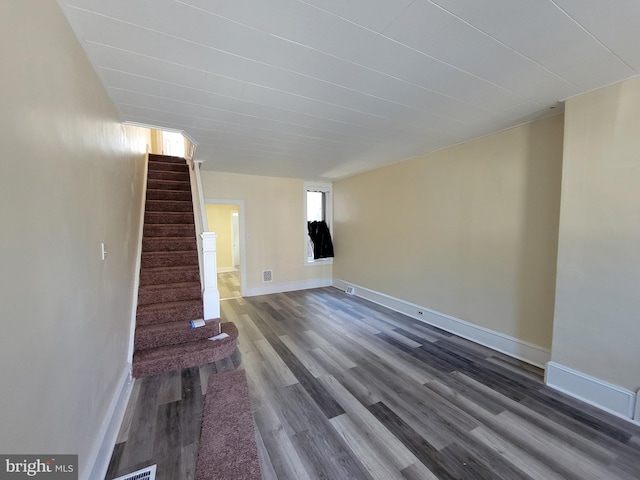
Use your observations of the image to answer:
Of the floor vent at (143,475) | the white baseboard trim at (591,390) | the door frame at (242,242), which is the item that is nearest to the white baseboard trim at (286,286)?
the door frame at (242,242)

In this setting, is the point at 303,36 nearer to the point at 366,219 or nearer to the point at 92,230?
the point at 92,230

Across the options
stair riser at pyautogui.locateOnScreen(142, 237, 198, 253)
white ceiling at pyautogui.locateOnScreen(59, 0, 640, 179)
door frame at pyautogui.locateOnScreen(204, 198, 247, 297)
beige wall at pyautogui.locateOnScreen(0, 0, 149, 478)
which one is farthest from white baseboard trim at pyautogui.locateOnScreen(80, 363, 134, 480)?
door frame at pyautogui.locateOnScreen(204, 198, 247, 297)

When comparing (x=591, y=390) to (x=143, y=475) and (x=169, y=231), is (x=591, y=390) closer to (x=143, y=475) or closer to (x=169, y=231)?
(x=143, y=475)

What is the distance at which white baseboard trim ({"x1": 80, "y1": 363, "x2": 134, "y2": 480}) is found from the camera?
1380mm

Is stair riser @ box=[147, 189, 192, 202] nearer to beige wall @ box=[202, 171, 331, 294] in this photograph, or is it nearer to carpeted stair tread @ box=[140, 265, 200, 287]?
beige wall @ box=[202, 171, 331, 294]

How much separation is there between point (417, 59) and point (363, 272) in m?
3.92

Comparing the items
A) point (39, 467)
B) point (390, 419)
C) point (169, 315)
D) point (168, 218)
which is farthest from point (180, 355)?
point (168, 218)

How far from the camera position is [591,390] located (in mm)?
2039

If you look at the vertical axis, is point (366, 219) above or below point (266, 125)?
below

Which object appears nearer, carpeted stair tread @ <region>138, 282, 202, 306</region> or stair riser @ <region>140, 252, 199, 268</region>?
carpeted stair tread @ <region>138, 282, 202, 306</region>

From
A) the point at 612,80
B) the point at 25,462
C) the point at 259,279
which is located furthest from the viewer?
the point at 259,279

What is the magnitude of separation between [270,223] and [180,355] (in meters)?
3.24

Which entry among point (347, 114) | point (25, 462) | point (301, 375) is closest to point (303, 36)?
point (347, 114)

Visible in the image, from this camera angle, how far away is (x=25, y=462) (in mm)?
833
